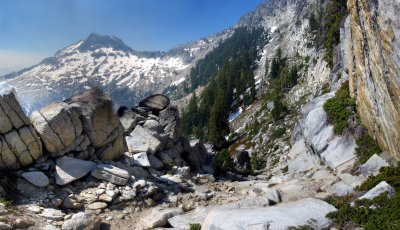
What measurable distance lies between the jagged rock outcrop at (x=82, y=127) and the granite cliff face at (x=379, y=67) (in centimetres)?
1689

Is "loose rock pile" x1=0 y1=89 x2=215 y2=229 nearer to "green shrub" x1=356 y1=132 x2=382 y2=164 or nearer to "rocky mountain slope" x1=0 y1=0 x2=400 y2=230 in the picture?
"rocky mountain slope" x1=0 y1=0 x2=400 y2=230

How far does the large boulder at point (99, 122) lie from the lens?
23.7 m

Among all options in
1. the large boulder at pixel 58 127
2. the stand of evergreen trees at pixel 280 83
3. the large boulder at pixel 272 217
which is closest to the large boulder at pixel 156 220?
the large boulder at pixel 272 217

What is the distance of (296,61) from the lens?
146625 mm

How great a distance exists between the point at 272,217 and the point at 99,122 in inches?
564

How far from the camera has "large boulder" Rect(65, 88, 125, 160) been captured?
23703mm

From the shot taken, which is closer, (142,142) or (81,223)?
(81,223)

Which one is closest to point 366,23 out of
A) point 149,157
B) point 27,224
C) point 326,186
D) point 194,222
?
point 326,186

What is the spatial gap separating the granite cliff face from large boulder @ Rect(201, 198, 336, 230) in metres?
6.60

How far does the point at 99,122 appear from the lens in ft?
80.7

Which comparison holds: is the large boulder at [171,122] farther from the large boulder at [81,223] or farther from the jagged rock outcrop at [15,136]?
the large boulder at [81,223]

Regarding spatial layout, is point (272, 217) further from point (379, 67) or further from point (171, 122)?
point (171, 122)

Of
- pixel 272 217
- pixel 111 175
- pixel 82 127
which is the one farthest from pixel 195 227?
pixel 82 127

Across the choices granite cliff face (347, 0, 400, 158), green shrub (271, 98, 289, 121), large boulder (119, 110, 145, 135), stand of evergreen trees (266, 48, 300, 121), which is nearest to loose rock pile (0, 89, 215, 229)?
large boulder (119, 110, 145, 135)
